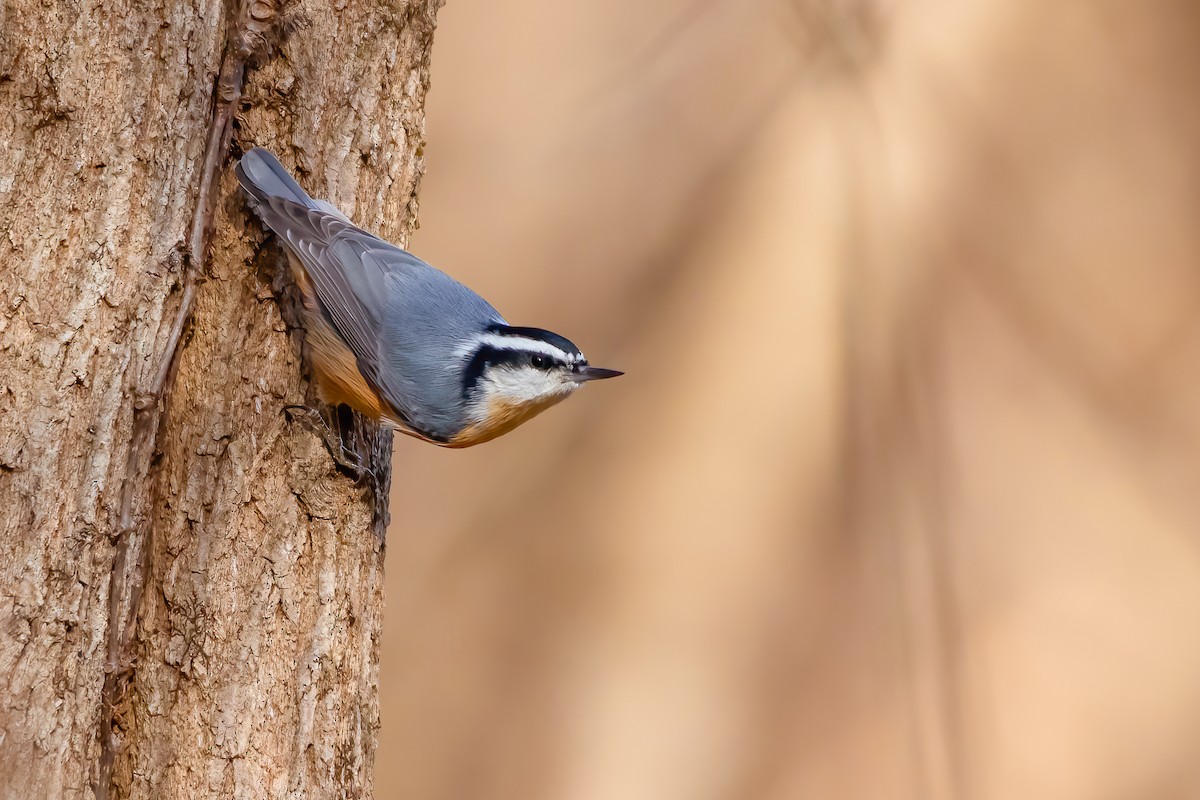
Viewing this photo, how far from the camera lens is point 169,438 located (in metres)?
1.36

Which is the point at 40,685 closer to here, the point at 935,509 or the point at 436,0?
the point at 436,0

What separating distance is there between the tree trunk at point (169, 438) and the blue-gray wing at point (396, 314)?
0.31 feet

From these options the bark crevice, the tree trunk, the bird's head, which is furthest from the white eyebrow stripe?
the bark crevice

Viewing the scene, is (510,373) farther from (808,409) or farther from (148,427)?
(808,409)

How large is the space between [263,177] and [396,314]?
0.41 m

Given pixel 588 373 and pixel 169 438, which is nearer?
pixel 169 438

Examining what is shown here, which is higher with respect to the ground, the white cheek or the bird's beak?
the bird's beak

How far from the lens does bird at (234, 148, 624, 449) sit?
1507 millimetres

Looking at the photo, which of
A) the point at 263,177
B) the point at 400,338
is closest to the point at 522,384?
the point at 400,338

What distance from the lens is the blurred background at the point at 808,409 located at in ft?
8.41

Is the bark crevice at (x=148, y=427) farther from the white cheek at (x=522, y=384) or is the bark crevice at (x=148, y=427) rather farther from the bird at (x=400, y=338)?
the white cheek at (x=522, y=384)

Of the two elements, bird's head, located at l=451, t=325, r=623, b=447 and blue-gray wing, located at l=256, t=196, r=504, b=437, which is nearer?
blue-gray wing, located at l=256, t=196, r=504, b=437

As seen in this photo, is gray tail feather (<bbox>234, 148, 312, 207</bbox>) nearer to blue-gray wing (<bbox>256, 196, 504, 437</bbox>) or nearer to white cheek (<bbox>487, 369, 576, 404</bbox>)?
blue-gray wing (<bbox>256, 196, 504, 437</bbox>)

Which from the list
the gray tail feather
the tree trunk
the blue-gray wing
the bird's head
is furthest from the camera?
the bird's head
